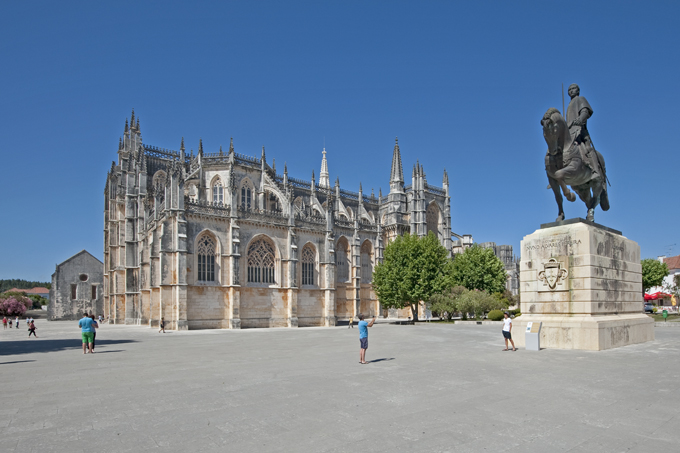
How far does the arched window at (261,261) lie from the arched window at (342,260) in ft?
36.5

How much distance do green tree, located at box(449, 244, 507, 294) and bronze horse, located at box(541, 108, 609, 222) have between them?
1258 inches

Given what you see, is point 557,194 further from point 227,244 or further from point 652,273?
point 652,273

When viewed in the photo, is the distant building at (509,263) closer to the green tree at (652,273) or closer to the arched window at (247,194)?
the green tree at (652,273)

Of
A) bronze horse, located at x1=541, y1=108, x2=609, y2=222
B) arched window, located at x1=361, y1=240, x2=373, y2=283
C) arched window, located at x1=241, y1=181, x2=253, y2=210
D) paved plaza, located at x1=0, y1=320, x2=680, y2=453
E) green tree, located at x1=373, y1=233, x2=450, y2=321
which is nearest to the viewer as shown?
paved plaza, located at x1=0, y1=320, x2=680, y2=453

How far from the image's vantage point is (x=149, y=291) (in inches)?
1540

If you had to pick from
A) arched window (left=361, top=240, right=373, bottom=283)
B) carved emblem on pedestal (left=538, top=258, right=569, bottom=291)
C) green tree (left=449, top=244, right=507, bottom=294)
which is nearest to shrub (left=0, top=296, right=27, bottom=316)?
arched window (left=361, top=240, right=373, bottom=283)

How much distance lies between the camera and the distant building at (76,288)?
59.0 m

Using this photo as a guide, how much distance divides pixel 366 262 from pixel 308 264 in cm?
1238

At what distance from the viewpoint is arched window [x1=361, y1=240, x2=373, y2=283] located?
170 ft

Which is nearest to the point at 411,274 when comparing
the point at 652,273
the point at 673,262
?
the point at 652,273

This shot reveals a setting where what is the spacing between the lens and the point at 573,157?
14.4 m

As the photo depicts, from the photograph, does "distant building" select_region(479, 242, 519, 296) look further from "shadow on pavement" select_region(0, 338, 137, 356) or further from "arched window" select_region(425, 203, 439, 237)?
"shadow on pavement" select_region(0, 338, 137, 356)

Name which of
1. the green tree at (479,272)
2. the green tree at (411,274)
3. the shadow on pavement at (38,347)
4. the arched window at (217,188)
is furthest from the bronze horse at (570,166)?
the arched window at (217,188)

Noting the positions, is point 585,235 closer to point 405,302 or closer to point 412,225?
point 405,302
